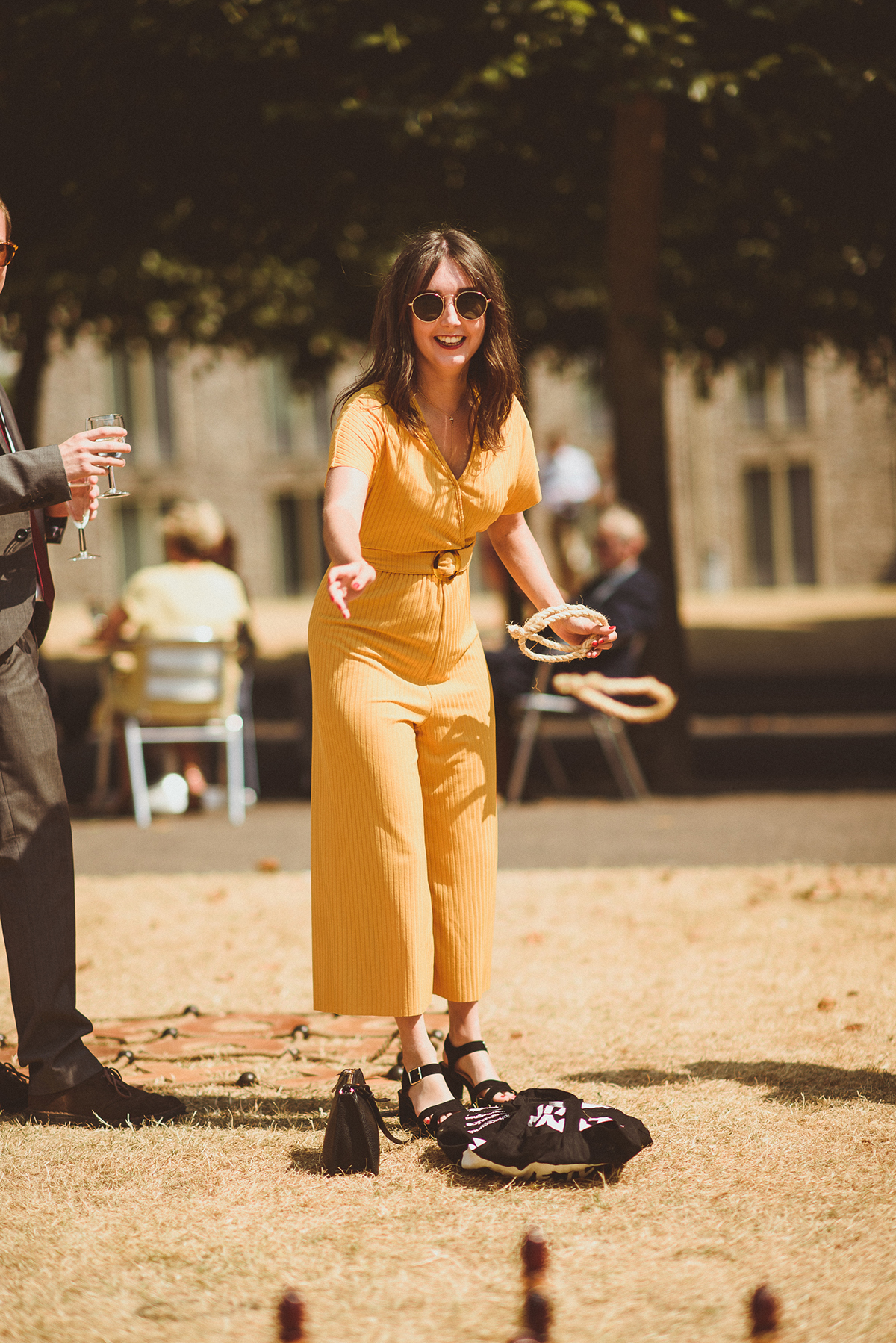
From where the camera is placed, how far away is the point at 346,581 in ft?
10.7

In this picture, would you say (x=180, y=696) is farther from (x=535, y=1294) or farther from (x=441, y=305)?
(x=535, y=1294)

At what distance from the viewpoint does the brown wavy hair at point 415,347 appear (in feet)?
12.0

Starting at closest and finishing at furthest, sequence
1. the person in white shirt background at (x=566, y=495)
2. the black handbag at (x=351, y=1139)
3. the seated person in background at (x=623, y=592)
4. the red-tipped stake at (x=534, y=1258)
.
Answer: the red-tipped stake at (x=534, y=1258) < the black handbag at (x=351, y=1139) < the seated person in background at (x=623, y=592) < the person in white shirt background at (x=566, y=495)

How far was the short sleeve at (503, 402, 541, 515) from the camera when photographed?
151 inches

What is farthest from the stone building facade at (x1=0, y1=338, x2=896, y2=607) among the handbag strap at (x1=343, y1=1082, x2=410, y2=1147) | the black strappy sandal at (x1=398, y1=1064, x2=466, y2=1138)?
the handbag strap at (x1=343, y1=1082, x2=410, y2=1147)

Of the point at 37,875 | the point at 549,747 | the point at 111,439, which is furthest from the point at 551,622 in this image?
the point at 549,747

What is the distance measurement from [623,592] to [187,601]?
262cm

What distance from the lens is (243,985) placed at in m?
5.33

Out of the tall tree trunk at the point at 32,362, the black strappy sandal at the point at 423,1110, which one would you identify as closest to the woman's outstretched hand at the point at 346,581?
the black strappy sandal at the point at 423,1110

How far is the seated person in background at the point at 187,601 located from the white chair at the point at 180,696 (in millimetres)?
A: 36

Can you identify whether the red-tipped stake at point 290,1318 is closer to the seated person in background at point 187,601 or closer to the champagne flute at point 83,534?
the champagne flute at point 83,534

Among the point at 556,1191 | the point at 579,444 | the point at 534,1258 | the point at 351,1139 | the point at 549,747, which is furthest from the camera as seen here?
the point at 579,444

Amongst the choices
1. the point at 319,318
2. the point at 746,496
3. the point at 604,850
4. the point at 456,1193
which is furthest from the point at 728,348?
the point at 746,496

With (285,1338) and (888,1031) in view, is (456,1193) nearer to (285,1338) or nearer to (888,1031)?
(285,1338)
